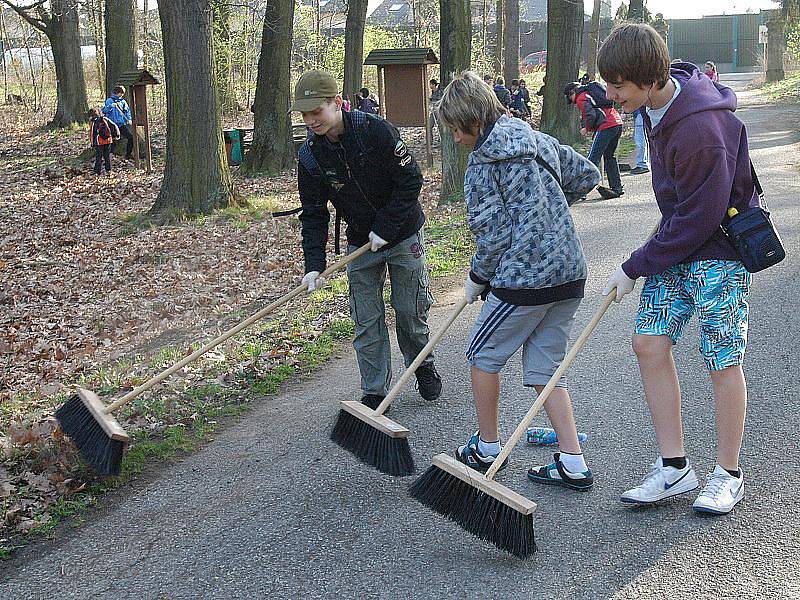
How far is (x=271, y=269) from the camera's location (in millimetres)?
10055

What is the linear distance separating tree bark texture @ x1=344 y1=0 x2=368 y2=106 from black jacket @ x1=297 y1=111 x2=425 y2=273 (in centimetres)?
1836

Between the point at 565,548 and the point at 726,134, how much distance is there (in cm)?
168

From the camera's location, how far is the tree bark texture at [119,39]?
20.6 meters

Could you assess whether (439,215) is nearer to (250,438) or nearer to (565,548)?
(250,438)

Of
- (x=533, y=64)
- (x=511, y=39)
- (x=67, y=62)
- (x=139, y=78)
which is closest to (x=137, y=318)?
(x=139, y=78)

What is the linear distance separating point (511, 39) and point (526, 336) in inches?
1167

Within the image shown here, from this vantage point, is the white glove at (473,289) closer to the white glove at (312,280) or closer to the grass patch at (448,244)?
the white glove at (312,280)

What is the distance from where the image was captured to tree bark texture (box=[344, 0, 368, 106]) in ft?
73.3

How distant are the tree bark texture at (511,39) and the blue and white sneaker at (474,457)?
28.7 m

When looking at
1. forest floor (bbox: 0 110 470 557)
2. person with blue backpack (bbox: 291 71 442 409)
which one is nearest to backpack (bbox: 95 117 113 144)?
forest floor (bbox: 0 110 470 557)

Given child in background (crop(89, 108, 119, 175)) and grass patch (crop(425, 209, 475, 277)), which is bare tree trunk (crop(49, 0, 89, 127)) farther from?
grass patch (crop(425, 209, 475, 277))

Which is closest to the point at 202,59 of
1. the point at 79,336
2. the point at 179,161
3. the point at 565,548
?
the point at 179,161

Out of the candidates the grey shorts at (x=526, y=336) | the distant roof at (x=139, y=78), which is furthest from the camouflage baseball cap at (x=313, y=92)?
the distant roof at (x=139, y=78)

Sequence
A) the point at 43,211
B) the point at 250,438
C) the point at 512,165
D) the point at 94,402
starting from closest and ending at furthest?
the point at 512,165 < the point at 94,402 < the point at 250,438 < the point at 43,211
